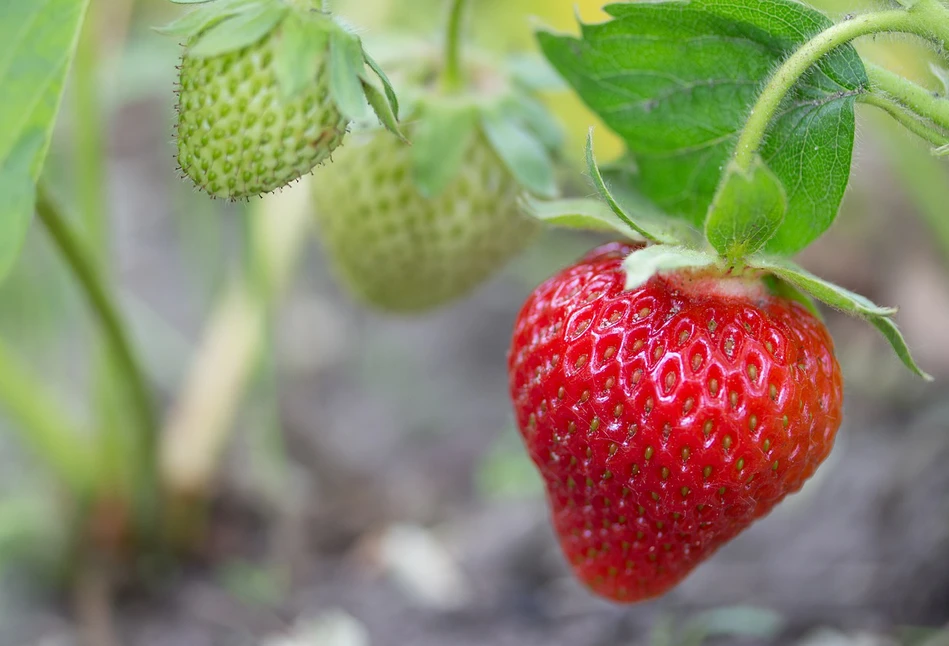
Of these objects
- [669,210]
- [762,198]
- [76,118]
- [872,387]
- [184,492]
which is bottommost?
[872,387]

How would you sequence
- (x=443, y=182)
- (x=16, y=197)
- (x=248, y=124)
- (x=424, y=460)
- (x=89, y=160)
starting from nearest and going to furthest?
(x=16, y=197) < (x=248, y=124) < (x=443, y=182) < (x=89, y=160) < (x=424, y=460)

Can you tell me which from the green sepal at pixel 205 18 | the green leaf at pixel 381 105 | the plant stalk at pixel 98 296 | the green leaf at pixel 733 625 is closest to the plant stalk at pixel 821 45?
the green leaf at pixel 381 105

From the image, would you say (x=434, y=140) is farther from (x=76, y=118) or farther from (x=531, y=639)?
(x=531, y=639)

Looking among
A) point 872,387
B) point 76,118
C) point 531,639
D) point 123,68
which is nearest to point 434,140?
point 76,118

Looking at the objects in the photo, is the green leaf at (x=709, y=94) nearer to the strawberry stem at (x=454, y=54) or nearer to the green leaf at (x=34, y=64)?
the strawberry stem at (x=454, y=54)

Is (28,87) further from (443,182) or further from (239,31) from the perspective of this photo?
(443,182)

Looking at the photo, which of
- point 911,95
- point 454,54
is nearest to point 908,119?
point 911,95
